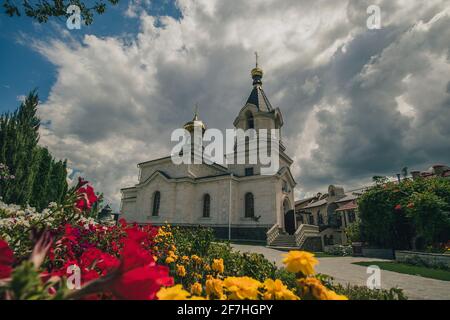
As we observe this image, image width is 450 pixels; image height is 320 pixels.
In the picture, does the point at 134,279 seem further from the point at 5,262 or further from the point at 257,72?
the point at 257,72

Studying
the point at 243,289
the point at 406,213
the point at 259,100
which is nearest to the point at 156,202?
the point at 259,100

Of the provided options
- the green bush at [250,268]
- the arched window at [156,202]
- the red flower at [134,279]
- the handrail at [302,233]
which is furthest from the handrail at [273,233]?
the red flower at [134,279]

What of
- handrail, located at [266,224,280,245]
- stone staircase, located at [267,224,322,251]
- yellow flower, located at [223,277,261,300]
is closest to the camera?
yellow flower, located at [223,277,261,300]

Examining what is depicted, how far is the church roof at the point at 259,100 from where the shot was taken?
25152mm

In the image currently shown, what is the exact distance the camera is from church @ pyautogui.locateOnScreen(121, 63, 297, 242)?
66.4 feet

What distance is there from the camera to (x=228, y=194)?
21.4m

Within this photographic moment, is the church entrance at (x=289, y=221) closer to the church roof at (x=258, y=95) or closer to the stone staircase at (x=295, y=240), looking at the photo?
the stone staircase at (x=295, y=240)

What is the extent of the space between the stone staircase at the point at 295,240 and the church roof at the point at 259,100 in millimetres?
13430

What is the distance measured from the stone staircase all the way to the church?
61 cm

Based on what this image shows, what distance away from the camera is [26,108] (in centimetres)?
2280

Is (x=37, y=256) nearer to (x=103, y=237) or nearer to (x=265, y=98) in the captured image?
(x=103, y=237)

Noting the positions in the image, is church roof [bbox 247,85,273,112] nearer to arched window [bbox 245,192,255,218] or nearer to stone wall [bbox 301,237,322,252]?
arched window [bbox 245,192,255,218]

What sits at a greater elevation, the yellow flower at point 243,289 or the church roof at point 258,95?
the church roof at point 258,95

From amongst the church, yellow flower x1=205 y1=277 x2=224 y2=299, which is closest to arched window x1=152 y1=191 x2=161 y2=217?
the church
